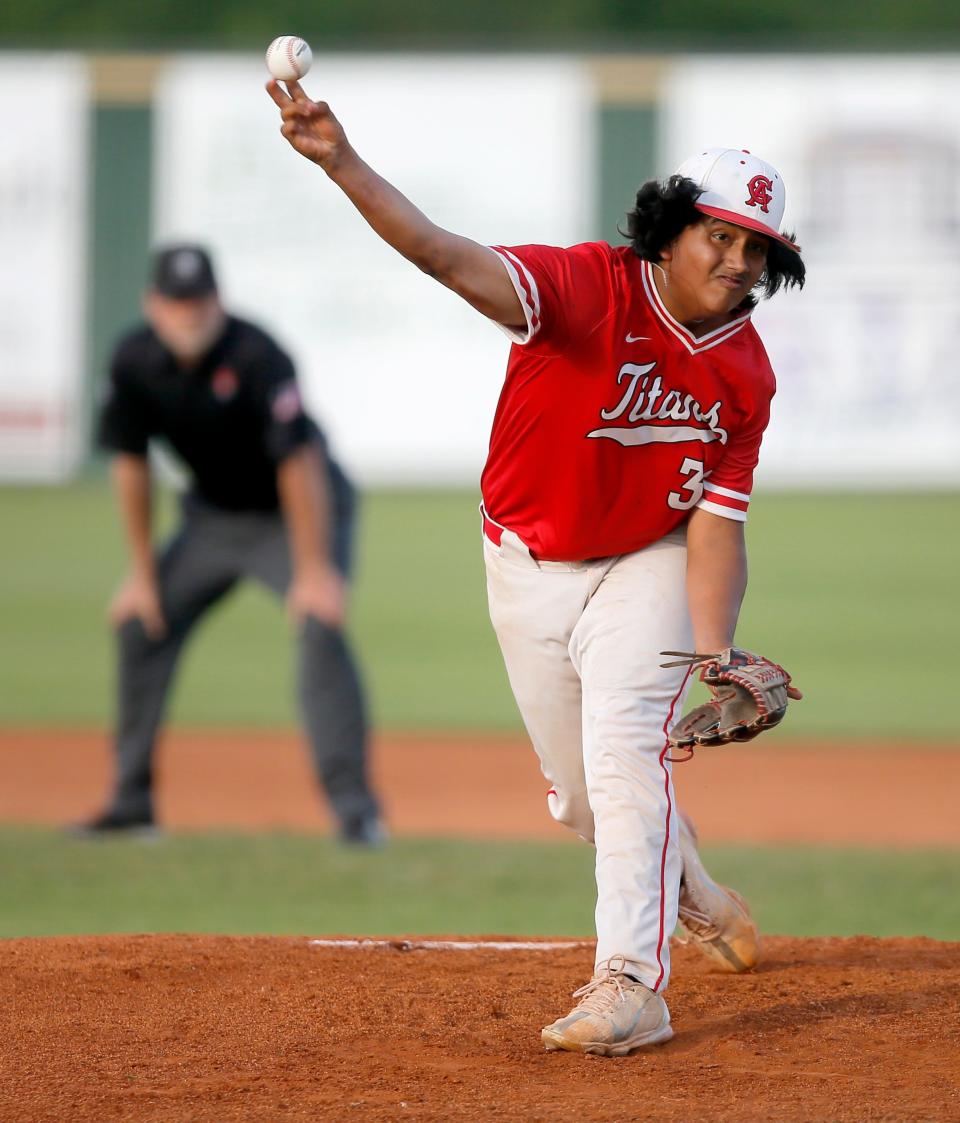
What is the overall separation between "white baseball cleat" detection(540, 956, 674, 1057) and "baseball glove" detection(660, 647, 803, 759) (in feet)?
1.53

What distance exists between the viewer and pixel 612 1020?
3.32 m

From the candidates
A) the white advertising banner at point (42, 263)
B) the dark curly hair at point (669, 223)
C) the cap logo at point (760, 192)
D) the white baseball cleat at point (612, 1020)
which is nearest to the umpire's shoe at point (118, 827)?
the white baseball cleat at point (612, 1020)

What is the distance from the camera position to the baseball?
3082 mm

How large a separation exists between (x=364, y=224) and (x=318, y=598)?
14.6m

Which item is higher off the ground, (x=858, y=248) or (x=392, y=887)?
(x=858, y=248)

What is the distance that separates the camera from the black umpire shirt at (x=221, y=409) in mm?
6527

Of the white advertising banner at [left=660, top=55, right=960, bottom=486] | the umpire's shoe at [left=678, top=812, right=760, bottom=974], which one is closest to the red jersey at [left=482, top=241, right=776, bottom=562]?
the umpire's shoe at [left=678, top=812, right=760, bottom=974]

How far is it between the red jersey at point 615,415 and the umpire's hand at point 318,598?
9.30ft

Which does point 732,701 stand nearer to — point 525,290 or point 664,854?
point 664,854

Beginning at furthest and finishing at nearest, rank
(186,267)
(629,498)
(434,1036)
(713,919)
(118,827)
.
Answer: (118,827) < (186,267) < (713,919) < (629,498) < (434,1036)

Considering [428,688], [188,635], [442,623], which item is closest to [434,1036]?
[188,635]

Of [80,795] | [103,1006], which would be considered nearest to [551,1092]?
[103,1006]

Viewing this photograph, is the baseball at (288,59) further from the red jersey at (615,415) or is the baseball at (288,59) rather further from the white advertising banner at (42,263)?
the white advertising banner at (42,263)

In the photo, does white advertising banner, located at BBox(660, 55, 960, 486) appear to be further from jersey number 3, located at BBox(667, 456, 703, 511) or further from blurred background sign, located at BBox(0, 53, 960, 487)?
jersey number 3, located at BBox(667, 456, 703, 511)
